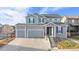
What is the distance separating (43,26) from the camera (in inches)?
215

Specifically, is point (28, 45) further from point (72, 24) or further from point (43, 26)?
point (72, 24)

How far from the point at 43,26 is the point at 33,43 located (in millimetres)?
426

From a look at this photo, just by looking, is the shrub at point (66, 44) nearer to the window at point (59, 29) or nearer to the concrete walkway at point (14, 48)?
the window at point (59, 29)

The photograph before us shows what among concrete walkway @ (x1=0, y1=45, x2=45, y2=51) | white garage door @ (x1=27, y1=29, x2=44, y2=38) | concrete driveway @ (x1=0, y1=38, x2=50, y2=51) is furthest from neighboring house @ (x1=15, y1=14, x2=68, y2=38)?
concrete walkway @ (x1=0, y1=45, x2=45, y2=51)

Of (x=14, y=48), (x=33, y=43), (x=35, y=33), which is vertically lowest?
(x=14, y=48)

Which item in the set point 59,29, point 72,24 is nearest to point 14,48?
point 59,29

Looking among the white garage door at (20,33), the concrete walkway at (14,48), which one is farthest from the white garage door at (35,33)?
the concrete walkway at (14,48)

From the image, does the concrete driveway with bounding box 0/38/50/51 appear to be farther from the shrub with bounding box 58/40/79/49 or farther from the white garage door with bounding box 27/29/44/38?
the shrub with bounding box 58/40/79/49

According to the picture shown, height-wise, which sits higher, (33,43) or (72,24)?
(72,24)

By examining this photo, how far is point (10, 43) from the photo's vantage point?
548 cm
